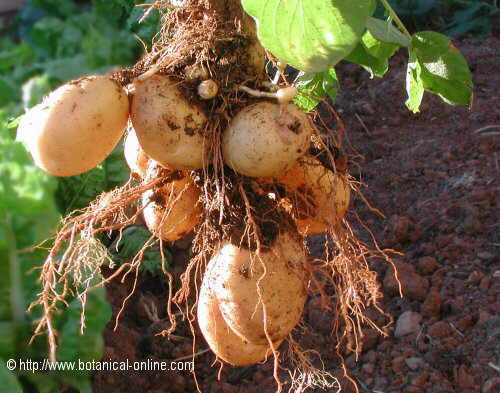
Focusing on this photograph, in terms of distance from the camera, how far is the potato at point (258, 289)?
1142 mm

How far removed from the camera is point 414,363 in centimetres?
166

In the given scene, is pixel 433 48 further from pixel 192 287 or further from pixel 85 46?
pixel 85 46

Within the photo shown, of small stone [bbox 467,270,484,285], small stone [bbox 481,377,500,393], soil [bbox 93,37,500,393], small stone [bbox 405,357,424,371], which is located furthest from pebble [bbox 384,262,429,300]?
small stone [bbox 481,377,500,393]

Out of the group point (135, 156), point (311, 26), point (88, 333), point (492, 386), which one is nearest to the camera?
point (311, 26)

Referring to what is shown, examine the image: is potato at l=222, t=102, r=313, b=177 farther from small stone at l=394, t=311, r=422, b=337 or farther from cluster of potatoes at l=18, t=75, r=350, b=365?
small stone at l=394, t=311, r=422, b=337

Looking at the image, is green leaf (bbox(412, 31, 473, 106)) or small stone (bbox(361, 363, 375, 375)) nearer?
green leaf (bbox(412, 31, 473, 106))

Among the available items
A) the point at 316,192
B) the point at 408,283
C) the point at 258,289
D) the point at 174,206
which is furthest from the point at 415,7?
the point at 258,289

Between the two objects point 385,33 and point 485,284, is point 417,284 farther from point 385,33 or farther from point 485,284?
point 385,33

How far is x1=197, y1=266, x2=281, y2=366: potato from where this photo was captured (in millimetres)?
1214

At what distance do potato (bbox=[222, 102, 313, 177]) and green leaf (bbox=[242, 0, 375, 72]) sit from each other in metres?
0.14

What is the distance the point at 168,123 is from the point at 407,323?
1002 mm

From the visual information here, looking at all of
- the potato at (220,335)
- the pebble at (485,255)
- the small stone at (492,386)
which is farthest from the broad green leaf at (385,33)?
the pebble at (485,255)

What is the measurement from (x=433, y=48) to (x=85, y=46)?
2.34m

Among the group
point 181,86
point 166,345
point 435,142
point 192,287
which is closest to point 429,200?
point 435,142
